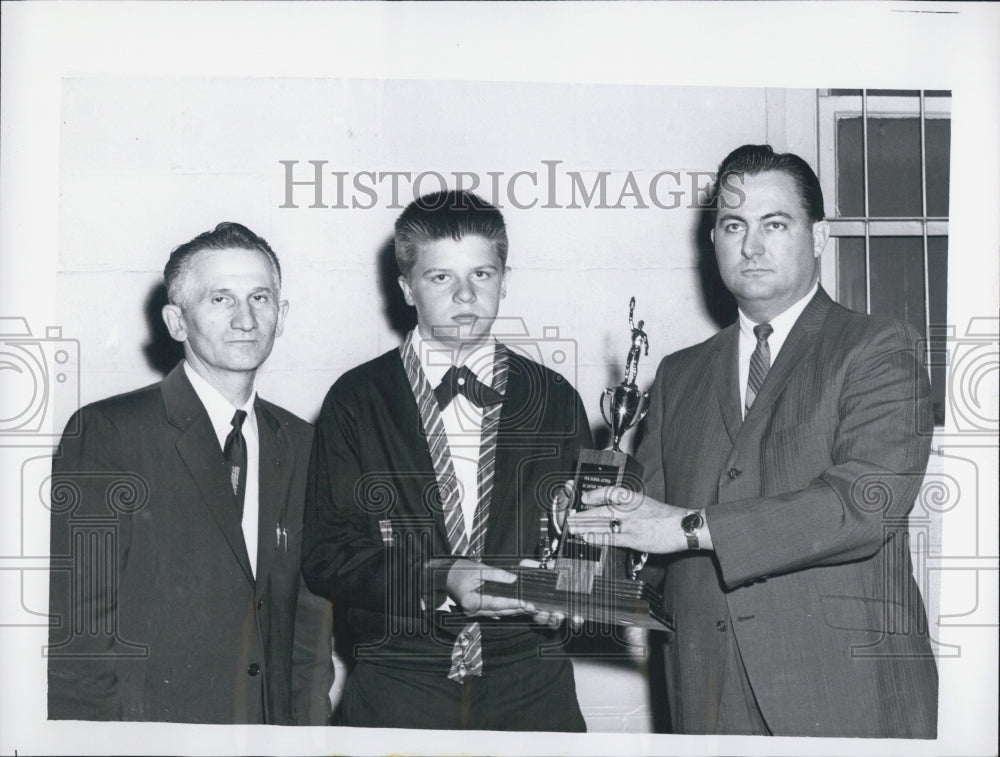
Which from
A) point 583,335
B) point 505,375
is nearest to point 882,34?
point 583,335

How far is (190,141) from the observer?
3084 millimetres

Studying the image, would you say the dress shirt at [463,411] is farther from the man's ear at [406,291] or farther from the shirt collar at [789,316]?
the shirt collar at [789,316]

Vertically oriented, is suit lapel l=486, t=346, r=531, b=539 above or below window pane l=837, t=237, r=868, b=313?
below

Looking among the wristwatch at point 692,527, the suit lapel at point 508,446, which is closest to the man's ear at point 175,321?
the suit lapel at point 508,446

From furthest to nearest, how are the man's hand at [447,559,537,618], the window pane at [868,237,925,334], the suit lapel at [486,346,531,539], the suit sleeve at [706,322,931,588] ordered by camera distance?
the window pane at [868,237,925,334]
the suit lapel at [486,346,531,539]
the man's hand at [447,559,537,618]
the suit sleeve at [706,322,931,588]

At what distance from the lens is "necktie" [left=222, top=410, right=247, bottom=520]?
300cm

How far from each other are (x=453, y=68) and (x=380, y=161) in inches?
13.8

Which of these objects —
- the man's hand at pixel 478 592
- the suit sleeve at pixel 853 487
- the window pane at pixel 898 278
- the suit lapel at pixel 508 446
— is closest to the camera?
the suit sleeve at pixel 853 487

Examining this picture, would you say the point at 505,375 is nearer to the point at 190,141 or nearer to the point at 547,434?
the point at 547,434

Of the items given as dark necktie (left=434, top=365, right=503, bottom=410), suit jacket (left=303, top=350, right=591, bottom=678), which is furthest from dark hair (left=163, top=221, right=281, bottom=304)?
dark necktie (left=434, top=365, right=503, bottom=410)

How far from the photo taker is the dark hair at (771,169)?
302 cm

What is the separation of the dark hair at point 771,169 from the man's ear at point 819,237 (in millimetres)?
19

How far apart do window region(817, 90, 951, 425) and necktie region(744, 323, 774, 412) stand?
12.1 inches

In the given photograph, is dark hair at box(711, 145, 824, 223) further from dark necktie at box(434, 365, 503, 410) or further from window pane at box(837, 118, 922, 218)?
dark necktie at box(434, 365, 503, 410)
